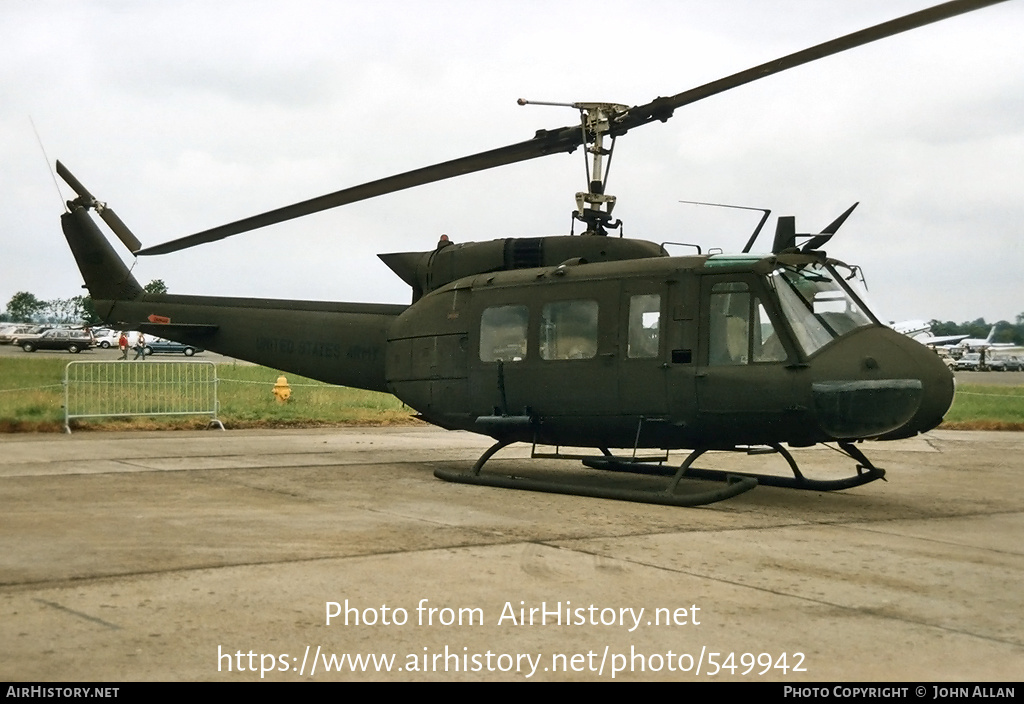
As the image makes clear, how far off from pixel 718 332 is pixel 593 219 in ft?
6.53

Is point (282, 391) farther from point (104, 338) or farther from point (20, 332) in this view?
point (104, 338)

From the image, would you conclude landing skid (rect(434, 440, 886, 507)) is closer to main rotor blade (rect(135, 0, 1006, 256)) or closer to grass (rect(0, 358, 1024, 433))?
main rotor blade (rect(135, 0, 1006, 256))

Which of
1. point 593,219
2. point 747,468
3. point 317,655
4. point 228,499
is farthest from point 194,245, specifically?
point 317,655

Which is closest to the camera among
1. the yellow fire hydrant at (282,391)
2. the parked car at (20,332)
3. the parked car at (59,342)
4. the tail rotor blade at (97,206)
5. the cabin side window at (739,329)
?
the cabin side window at (739,329)

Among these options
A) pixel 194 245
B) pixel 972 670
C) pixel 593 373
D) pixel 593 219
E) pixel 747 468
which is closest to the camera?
pixel 972 670

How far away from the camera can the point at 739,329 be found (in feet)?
29.8

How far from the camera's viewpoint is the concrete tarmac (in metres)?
4.26

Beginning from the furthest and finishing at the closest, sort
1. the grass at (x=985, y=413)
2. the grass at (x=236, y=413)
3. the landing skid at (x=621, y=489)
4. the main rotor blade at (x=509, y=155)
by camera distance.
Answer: the grass at (x=985, y=413)
the grass at (x=236, y=413)
the landing skid at (x=621, y=489)
the main rotor blade at (x=509, y=155)

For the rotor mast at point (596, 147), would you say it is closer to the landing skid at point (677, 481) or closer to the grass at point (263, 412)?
the landing skid at point (677, 481)

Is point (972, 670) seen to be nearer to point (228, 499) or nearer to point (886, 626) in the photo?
point (886, 626)

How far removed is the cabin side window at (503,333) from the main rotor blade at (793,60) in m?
2.02

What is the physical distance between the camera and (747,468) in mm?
12844

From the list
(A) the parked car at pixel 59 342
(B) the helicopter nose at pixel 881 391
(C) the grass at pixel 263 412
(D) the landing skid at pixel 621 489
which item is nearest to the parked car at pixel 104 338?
(A) the parked car at pixel 59 342

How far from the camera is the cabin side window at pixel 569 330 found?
989 centimetres
